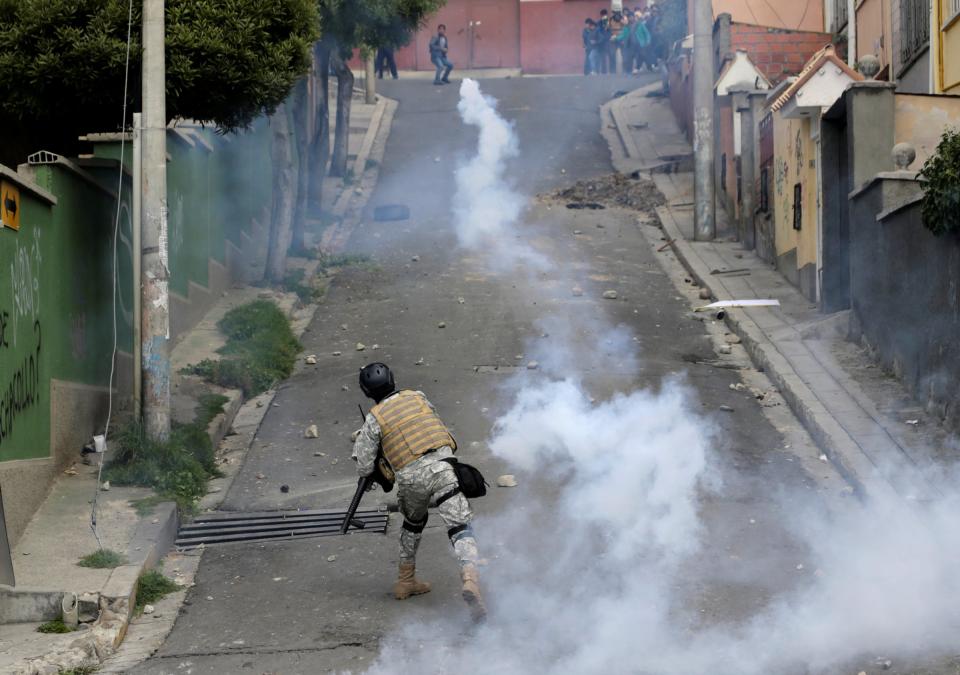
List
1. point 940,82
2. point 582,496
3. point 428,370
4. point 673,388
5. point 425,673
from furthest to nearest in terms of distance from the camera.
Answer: point 940,82, point 428,370, point 673,388, point 582,496, point 425,673

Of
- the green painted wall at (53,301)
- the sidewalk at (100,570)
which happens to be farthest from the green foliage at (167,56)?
the sidewalk at (100,570)

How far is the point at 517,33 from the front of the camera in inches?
1668

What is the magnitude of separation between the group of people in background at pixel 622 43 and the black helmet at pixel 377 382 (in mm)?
32483

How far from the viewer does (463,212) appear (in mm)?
23047

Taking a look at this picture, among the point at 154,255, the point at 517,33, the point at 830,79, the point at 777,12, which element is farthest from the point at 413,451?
the point at 517,33

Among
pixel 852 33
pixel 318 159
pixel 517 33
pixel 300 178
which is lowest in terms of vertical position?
pixel 300 178

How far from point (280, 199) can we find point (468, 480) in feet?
35.2

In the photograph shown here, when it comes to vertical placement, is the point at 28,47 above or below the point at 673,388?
above

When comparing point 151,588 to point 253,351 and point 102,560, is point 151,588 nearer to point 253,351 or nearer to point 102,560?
point 102,560

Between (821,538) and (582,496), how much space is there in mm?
1770

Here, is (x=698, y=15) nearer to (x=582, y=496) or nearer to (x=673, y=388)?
(x=673, y=388)

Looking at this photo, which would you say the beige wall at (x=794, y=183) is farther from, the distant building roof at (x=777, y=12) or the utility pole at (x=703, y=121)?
the distant building roof at (x=777, y=12)

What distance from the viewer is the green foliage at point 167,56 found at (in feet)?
33.1

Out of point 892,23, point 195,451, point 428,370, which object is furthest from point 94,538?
point 892,23
